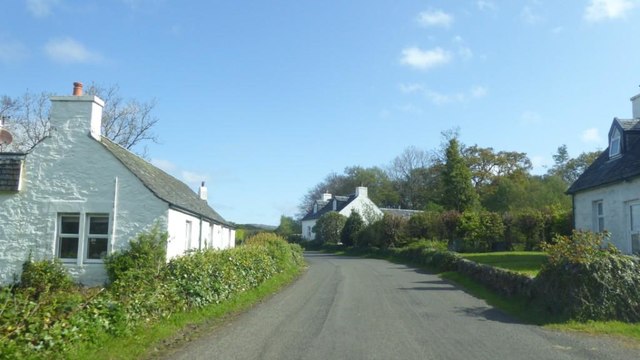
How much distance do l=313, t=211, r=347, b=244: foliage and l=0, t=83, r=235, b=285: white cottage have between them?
47988 mm

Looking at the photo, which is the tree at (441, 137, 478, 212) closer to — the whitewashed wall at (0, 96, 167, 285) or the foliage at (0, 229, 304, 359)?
the foliage at (0, 229, 304, 359)

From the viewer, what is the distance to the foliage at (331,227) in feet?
218

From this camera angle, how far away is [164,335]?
10336 millimetres

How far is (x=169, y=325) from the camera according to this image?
36.7ft

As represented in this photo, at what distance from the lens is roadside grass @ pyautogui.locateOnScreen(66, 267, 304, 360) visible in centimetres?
851

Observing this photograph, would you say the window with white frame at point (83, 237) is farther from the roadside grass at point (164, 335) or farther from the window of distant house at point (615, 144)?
the window of distant house at point (615, 144)

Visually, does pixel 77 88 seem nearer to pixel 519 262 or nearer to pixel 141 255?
pixel 141 255

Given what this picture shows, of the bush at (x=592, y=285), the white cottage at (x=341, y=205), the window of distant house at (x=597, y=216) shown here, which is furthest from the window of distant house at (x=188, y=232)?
the white cottage at (x=341, y=205)

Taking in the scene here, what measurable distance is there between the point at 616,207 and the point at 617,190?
0.66 m

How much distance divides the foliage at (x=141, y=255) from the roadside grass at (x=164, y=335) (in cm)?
352

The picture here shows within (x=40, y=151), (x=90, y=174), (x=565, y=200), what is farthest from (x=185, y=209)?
(x=565, y=200)

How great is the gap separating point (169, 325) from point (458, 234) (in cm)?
3533

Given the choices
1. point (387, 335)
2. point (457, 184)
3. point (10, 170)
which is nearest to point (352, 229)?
point (457, 184)

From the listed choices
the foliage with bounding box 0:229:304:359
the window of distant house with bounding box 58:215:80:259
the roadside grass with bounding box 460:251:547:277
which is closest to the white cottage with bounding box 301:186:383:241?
the roadside grass with bounding box 460:251:547:277
